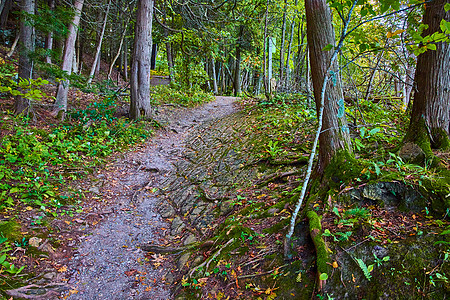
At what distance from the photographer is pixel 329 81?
11.0 ft

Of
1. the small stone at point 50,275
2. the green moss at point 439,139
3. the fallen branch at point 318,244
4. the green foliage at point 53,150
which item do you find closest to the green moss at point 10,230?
the green foliage at point 53,150

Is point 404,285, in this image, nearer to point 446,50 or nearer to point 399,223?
point 399,223

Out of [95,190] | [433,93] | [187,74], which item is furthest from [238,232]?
[187,74]

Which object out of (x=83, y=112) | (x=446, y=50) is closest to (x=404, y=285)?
(x=446, y=50)

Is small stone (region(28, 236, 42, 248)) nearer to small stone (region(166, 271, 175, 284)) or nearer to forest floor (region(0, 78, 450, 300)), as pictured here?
forest floor (region(0, 78, 450, 300))

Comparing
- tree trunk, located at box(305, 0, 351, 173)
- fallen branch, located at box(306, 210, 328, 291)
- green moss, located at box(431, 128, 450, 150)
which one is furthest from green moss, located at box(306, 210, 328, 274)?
green moss, located at box(431, 128, 450, 150)

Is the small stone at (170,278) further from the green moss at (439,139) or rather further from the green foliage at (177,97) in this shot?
the green foliage at (177,97)

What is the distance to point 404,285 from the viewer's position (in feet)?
6.87

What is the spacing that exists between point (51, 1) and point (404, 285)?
14.3 m

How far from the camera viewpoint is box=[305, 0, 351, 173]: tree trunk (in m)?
3.35

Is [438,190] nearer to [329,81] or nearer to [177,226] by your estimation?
[329,81]

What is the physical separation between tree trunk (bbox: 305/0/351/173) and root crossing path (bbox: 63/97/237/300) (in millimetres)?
3095

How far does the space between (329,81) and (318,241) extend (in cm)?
211

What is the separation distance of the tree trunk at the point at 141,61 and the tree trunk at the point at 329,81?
23.4ft
